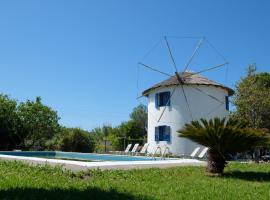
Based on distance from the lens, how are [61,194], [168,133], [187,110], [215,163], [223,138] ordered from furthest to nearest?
[168,133] → [187,110] → [215,163] → [223,138] → [61,194]

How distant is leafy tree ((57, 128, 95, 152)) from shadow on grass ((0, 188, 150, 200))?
27.3 metres

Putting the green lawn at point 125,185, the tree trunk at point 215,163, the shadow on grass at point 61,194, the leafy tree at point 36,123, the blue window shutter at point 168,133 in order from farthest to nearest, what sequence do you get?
the leafy tree at point 36,123, the blue window shutter at point 168,133, the tree trunk at point 215,163, the green lawn at point 125,185, the shadow on grass at point 61,194

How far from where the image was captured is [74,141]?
36094 mm

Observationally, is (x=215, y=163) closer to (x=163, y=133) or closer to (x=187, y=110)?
(x=187, y=110)

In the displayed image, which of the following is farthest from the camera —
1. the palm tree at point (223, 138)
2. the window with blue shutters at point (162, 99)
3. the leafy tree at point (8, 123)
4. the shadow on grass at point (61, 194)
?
the leafy tree at point (8, 123)

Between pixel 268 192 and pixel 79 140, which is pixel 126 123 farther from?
pixel 268 192

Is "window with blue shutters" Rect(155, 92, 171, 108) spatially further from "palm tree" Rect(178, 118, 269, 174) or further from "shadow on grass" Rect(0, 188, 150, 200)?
"shadow on grass" Rect(0, 188, 150, 200)

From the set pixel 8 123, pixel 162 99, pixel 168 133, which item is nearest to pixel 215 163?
pixel 168 133

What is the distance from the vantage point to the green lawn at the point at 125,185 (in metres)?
8.42

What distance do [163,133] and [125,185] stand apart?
20.4m

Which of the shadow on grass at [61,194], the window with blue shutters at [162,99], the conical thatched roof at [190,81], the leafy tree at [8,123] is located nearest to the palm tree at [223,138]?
the shadow on grass at [61,194]

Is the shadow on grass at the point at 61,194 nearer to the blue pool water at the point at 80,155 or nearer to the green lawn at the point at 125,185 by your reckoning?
the green lawn at the point at 125,185

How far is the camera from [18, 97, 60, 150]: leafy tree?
116 ft

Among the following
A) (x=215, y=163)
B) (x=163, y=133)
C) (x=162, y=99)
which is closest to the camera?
(x=215, y=163)
